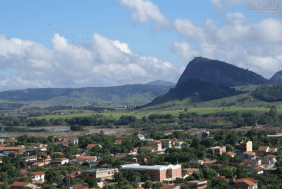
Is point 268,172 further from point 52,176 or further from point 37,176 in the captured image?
point 37,176

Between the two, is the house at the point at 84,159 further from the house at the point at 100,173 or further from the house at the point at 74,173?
the house at the point at 100,173

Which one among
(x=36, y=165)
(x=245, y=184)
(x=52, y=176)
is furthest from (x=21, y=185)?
(x=245, y=184)

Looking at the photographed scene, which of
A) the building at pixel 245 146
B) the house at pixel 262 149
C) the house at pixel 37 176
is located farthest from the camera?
the building at pixel 245 146

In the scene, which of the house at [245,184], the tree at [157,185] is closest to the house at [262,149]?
the house at [245,184]

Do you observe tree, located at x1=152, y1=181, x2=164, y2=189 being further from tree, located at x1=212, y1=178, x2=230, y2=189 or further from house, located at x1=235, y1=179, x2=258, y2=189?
house, located at x1=235, y1=179, x2=258, y2=189

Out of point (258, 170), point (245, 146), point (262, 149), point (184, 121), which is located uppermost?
point (184, 121)

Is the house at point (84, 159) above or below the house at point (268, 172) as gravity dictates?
above

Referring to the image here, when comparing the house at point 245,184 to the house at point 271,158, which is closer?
the house at point 245,184

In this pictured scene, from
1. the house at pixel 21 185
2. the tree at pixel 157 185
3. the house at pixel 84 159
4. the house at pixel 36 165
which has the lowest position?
the tree at pixel 157 185

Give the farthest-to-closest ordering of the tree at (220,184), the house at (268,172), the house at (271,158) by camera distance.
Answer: the house at (271,158)
the house at (268,172)
the tree at (220,184)

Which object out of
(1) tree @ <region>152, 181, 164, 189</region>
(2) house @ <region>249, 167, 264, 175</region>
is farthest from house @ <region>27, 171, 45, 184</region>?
(2) house @ <region>249, 167, 264, 175</region>
